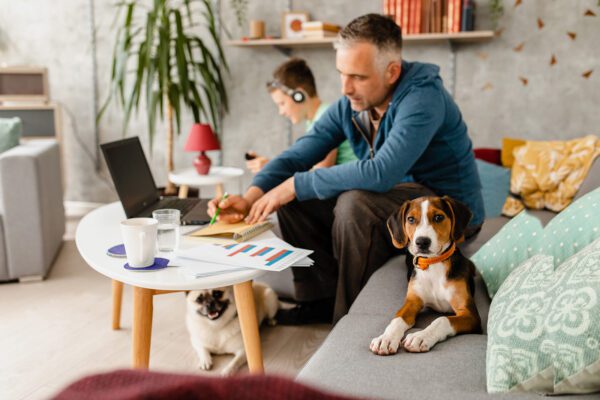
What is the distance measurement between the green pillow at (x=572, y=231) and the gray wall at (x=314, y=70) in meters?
2.22

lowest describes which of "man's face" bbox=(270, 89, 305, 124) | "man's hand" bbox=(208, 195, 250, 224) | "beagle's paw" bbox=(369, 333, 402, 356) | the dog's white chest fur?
"beagle's paw" bbox=(369, 333, 402, 356)

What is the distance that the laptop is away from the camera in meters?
1.91

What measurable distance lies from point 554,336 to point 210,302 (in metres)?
1.24

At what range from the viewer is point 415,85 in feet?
6.33

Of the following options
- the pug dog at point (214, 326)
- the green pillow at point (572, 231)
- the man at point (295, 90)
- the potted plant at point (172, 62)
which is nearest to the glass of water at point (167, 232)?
the pug dog at point (214, 326)

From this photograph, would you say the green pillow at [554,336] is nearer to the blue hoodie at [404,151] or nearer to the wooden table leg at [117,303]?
the blue hoodie at [404,151]

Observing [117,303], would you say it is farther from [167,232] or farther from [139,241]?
[139,241]

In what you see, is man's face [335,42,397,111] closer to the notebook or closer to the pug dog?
the notebook

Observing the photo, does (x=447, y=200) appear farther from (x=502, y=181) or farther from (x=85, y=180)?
(x=85, y=180)

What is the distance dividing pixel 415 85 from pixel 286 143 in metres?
2.18

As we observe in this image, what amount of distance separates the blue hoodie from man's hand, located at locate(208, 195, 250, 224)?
0.21 m

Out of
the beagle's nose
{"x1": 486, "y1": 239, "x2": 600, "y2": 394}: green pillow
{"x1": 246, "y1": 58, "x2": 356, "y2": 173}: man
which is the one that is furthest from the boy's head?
{"x1": 486, "y1": 239, "x2": 600, "y2": 394}: green pillow

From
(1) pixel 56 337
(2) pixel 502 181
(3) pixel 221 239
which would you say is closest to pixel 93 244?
(3) pixel 221 239

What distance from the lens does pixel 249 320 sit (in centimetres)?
159
